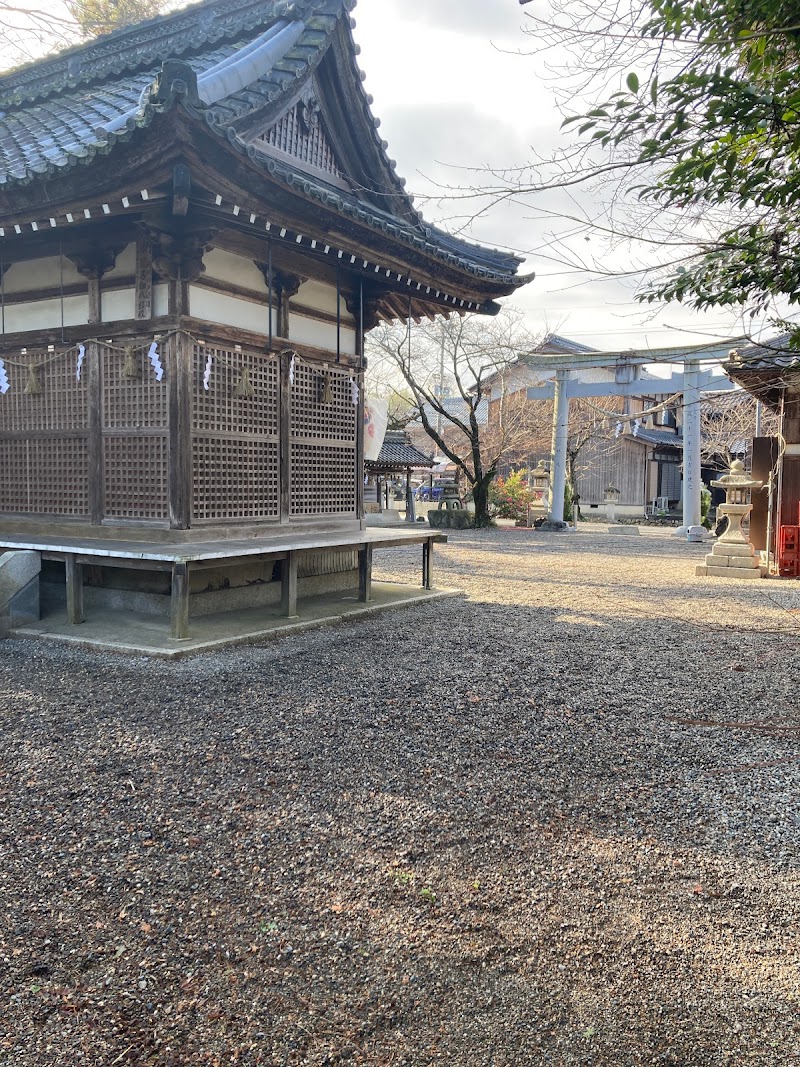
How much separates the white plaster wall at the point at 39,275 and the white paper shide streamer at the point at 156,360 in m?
1.28

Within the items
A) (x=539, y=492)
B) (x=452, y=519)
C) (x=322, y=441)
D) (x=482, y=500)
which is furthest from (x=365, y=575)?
(x=539, y=492)

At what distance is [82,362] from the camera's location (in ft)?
→ 23.1

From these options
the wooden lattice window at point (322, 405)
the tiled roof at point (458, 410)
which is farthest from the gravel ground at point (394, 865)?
the tiled roof at point (458, 410)

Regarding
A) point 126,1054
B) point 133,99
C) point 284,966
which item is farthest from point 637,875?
point 133,99

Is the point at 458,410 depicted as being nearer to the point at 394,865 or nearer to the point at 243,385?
the point at 243,385

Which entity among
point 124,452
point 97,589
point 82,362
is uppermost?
point 82,362

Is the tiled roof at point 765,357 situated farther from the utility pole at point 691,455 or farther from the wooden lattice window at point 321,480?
the utility pole at point 691,455

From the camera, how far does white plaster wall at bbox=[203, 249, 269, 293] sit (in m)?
6.85

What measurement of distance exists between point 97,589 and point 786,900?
6526mm

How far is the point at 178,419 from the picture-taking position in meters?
6.49

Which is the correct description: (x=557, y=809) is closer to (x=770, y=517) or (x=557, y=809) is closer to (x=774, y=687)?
(x=774, y=687)

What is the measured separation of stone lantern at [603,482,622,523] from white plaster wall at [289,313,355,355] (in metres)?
25.1

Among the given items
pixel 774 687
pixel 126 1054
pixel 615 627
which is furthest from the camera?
pixel 615 627

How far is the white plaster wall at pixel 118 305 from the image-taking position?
6.77 meters
